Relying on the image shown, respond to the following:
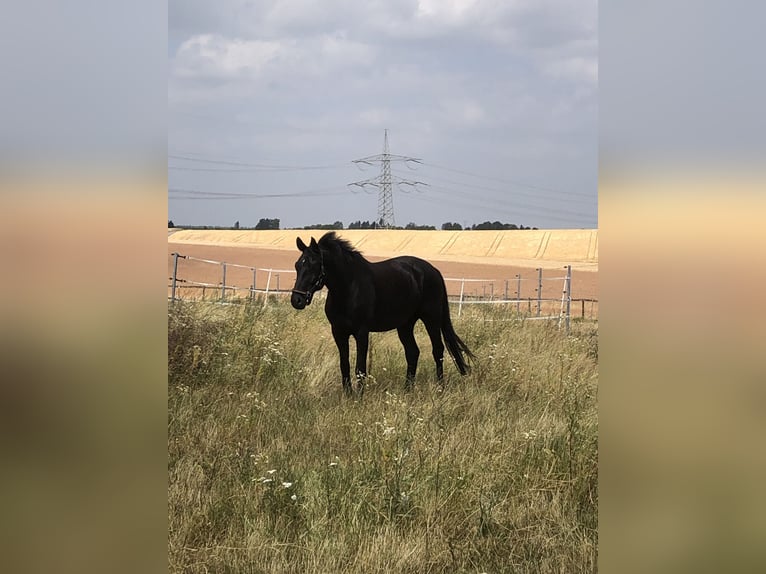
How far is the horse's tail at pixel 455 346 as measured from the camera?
22.4 ft

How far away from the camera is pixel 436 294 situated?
736cm

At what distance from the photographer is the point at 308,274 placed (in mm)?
5715

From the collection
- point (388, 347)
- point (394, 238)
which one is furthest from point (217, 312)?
point (394, 238)

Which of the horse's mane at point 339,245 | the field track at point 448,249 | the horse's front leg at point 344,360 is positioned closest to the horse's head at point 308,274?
the horse's mane at point 339,245

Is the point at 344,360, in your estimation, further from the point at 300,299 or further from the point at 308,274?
the point at 308,274

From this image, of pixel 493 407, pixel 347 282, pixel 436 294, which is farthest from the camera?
pixel 436 294

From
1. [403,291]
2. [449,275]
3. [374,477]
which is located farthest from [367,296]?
[449,275]

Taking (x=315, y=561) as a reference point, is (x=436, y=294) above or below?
above

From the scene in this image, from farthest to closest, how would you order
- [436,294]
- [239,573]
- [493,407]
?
1. [436,294]
2. [493,407]
3. [239,573]

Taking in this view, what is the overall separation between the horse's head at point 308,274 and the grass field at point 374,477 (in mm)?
800

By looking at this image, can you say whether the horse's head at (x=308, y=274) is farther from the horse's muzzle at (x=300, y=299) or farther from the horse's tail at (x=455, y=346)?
the horse's tail at (x=455, y=346)
